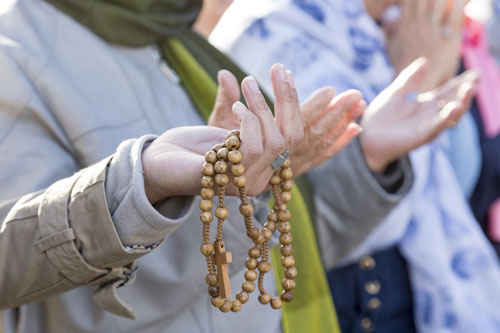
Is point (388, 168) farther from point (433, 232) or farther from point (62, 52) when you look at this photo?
point (62, 52)

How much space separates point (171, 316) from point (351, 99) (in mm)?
418

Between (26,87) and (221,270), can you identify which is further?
(26,87)

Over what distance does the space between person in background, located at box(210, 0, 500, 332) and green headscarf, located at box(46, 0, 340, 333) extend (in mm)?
131

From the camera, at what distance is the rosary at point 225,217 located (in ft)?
2.27

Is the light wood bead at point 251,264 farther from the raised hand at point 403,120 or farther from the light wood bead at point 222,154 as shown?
the raised hand at point 403,120

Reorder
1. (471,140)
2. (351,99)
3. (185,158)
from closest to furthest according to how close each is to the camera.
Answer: (185,158) < (351,99) < (471,140)

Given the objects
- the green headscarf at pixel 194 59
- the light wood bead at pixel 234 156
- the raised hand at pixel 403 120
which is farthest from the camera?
the raised hand at pixel 403 120

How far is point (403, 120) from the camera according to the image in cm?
121

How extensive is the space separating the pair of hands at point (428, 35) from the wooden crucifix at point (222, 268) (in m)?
0.98

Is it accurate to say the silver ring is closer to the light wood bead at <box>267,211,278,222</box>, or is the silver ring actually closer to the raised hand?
the light wood bead at <box>267,211,278,222</box>

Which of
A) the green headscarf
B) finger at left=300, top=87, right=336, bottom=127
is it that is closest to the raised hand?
the green headscarf

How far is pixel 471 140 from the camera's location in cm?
160

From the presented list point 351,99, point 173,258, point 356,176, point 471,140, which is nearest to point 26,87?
point 173,258

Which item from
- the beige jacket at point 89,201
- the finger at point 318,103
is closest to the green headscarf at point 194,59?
the beige jacket at point 89,201
